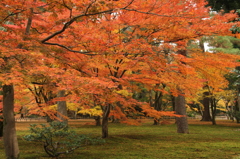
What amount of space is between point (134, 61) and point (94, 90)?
222 cm

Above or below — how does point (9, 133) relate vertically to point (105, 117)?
below

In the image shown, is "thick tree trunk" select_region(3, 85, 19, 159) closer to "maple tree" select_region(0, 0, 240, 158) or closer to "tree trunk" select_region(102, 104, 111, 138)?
"maple tree" select_region(0, 0, 240, 158)

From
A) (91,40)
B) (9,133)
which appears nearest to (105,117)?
(91,40)

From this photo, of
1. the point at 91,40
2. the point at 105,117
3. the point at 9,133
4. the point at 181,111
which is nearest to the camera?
the point at 9,133

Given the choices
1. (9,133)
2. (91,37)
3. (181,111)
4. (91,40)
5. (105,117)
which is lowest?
(9,133)

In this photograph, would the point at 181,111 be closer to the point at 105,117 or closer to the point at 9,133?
the point at 105,117

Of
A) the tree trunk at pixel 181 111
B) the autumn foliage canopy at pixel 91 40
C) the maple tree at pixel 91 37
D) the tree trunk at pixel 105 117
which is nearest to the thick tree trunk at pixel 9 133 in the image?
the maple tree at pixel 91 37

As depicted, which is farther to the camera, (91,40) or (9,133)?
(91,40)

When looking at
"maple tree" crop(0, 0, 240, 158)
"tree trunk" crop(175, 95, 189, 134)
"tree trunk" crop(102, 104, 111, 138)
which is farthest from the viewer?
"tree trunk" crop(175, 95, 189, 134)

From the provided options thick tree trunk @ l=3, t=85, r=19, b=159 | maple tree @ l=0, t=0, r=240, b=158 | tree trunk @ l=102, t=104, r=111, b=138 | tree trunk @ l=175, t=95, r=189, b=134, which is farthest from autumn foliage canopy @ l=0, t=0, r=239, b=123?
tree trunk @ l=175, t=95, r=189, b=134

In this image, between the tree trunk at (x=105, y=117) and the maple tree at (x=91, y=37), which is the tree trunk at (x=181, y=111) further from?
the tree trunk at (x=105, y=117)

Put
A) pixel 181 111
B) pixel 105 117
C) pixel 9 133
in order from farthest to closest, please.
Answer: pixel 181 111, pixel 105 117, pixel 9 133

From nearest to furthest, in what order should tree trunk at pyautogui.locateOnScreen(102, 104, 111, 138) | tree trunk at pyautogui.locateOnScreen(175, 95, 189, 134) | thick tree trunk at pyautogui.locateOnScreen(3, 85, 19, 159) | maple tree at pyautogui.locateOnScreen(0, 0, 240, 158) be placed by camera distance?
maple tree at pyautogui.locateOnScreen(0, 0, 240, 158), thick tree trunk at pyautogui.locateOnScreen(3, 85, 19, 159), tree trunk at pyautogui.locateOnScreen(102, 104, 111, 138), tree trunk at pyautogui.locateOnScreen(175, 95, 189, 134)

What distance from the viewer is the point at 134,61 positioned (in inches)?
321
